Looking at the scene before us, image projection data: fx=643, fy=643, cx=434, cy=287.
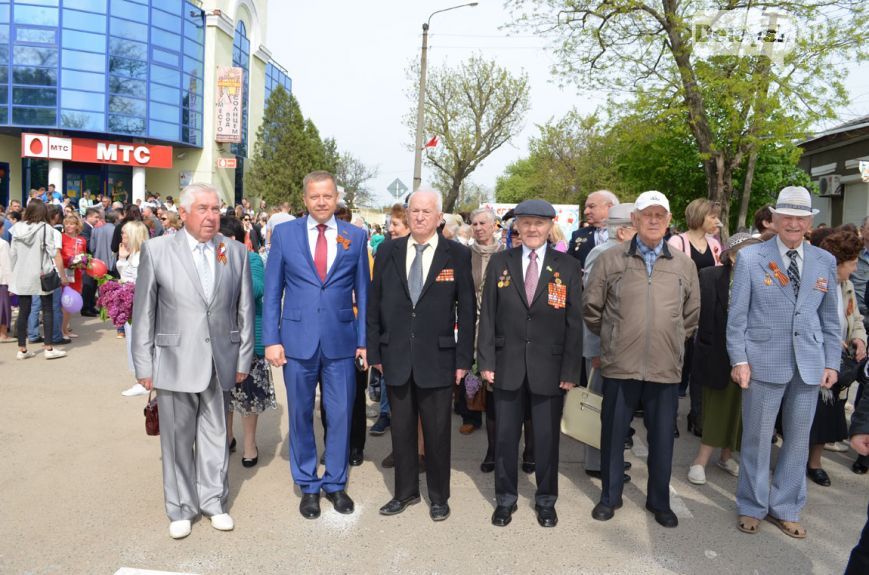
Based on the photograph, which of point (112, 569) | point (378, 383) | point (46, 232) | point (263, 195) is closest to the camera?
point (112, 569)

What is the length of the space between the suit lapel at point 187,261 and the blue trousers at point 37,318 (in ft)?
18.7

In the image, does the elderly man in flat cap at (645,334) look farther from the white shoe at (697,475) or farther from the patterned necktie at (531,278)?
the white shoe at (697,475)

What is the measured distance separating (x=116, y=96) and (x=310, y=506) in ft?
109

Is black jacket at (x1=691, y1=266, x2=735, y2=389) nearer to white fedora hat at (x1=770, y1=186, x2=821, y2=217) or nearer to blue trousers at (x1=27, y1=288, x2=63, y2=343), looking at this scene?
white fedora hat at (x1=770, y1=186, x2=821, y2=217)

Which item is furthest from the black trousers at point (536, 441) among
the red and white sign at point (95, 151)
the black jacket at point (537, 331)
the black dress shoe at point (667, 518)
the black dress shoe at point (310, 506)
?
the red and white sign at point (95, 151)

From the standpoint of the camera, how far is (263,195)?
40344 mm

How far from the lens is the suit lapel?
12.4 feet

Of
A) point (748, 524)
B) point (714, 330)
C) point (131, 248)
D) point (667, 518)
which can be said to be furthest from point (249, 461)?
point (131, 248)

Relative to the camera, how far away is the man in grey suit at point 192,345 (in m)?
3.77

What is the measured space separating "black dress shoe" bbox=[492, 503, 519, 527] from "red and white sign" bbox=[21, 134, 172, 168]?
111 ft

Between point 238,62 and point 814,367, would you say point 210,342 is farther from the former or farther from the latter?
point 238,62

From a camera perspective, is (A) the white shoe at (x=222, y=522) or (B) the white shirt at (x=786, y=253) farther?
(B) the white shirt at (x=786, y=253)

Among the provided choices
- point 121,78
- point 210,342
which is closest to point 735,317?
point 210,342

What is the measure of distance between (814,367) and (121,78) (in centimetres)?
3455
